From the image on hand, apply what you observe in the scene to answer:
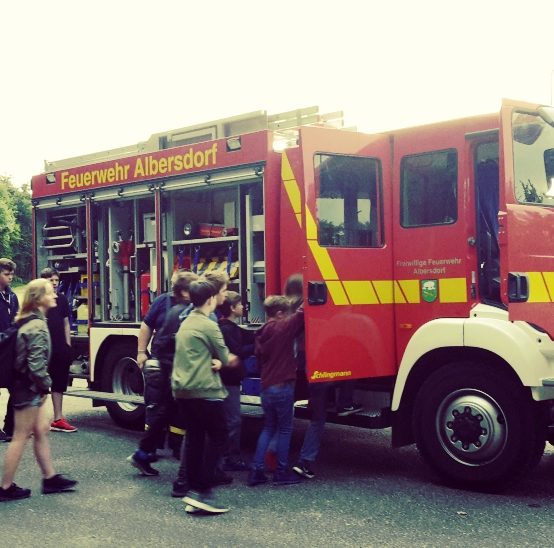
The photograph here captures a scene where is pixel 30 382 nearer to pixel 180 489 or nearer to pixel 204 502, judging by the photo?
pixel 180 489

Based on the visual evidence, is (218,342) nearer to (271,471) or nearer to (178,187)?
(271,471)

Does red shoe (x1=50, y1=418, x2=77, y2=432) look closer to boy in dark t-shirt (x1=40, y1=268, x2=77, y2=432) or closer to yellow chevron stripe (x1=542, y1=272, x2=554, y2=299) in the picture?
boy in dark t-shirt (x1=40, y1=268, x2=77, y2=432)

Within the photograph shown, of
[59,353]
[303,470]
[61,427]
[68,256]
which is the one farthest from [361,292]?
[68,256]

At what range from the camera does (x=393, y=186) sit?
7574 millimetres

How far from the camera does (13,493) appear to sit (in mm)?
6609

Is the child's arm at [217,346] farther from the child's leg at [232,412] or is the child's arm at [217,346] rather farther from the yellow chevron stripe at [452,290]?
the yellow chevron stripe at [452,290]

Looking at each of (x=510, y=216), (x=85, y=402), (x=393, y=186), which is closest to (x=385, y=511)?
(x=510, y=216)

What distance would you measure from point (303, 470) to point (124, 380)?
10.9 ft

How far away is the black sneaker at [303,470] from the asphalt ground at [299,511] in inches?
2.8

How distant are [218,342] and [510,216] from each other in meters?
2.24

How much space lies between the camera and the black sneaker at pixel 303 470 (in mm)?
7266

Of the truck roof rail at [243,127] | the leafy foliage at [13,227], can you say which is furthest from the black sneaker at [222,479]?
the leafy foliage at [13,227]

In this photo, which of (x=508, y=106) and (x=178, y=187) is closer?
(x=508, y=106)

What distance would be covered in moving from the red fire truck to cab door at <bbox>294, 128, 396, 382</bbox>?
0.01 metres
